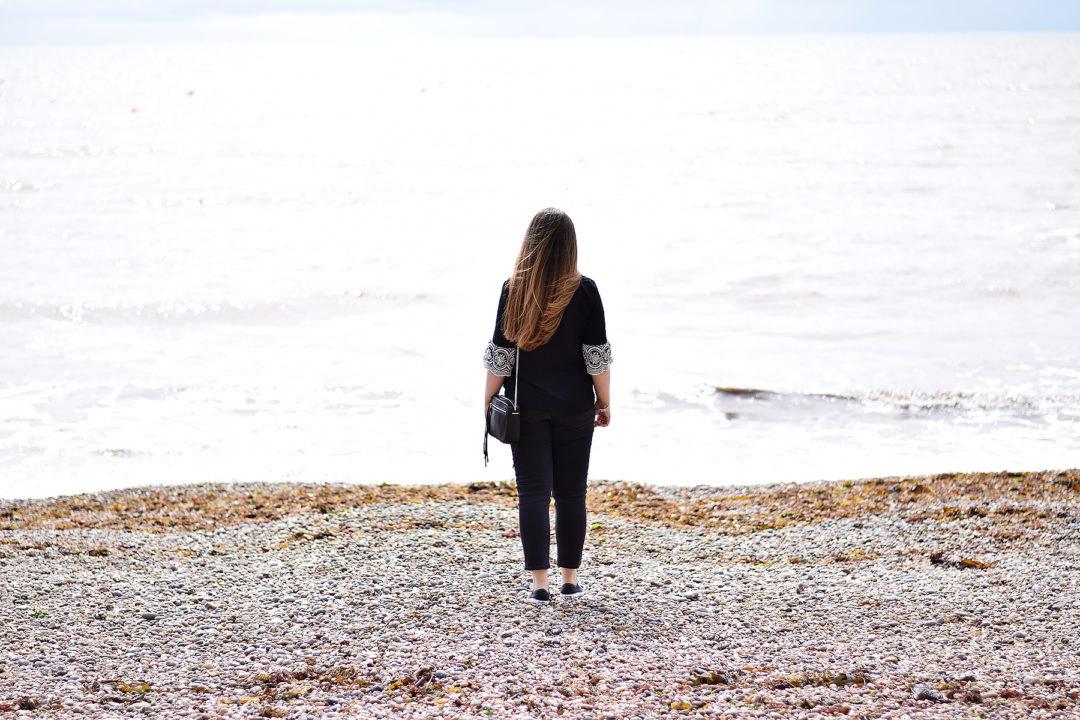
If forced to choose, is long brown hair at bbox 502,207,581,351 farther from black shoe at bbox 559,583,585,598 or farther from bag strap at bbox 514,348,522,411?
black shoe at bbox 559,583,585,598

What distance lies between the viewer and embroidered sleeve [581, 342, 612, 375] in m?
4.27

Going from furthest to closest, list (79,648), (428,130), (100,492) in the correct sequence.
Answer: (428,130), (100,492), (79,648)

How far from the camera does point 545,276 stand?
4.15 meters

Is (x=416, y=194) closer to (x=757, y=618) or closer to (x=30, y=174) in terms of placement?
(x=30, y=174)

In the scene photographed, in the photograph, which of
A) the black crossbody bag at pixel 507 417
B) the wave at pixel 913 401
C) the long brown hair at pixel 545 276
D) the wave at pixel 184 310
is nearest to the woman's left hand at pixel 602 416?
the black crossbody bag at pixel 507 417

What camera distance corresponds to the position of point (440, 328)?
16.2 m

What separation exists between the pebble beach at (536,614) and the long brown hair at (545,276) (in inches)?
55.9

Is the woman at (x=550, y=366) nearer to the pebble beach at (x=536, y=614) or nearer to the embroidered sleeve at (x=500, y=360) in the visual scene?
the embroidered sleeve at (x=500, y=360)

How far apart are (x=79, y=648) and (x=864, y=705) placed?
3.30 m

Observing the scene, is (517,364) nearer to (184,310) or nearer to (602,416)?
(602,416)

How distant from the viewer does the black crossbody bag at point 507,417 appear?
14.0ft

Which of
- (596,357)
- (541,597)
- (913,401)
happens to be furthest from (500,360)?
(913,401)

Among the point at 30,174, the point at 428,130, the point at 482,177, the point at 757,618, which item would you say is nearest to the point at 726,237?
the point at 482,177

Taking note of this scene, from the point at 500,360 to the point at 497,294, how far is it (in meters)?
15.4
